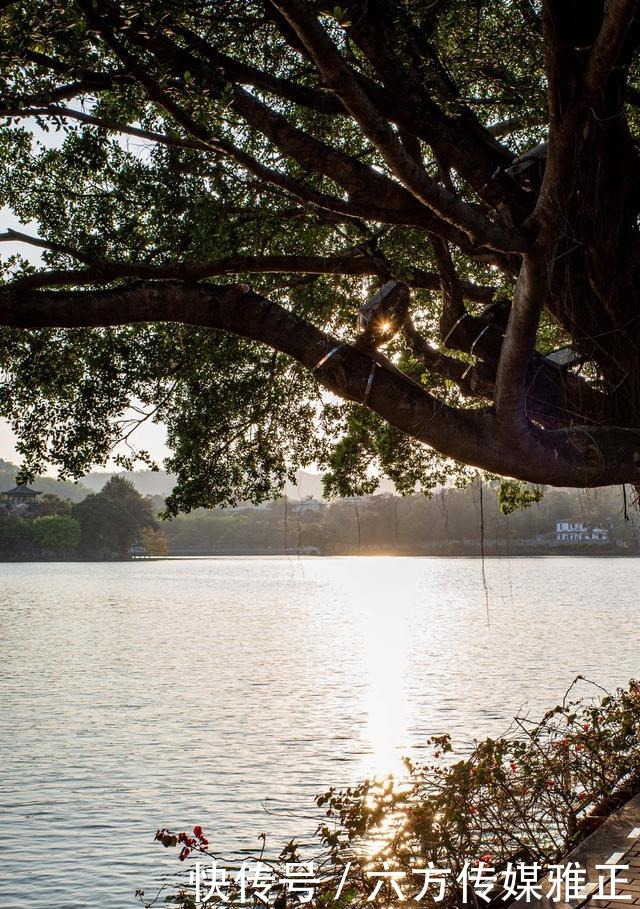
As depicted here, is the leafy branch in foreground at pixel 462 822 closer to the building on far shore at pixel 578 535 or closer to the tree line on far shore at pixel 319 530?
the tree line on far shore at pixel 319 530

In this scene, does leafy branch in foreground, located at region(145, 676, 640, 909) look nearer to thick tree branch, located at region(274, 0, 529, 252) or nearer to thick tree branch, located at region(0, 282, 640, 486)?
thick tree branch, located at region(0, 282, 640, 486)

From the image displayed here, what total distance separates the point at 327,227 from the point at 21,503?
13809 cm

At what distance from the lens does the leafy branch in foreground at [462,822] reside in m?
5.53

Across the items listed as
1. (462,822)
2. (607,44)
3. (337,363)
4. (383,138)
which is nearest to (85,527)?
(337,363)

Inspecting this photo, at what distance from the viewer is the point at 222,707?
21078 millimetres

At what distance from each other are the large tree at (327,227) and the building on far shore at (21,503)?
129211 millimetres

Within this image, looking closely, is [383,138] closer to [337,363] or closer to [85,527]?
[337,363]

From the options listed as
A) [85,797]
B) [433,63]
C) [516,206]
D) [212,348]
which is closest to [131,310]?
[516,206]

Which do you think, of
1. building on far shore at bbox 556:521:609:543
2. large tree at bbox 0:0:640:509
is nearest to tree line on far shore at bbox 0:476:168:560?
building on far shore at bbox 556:521:609:543

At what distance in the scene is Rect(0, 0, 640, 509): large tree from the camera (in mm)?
6039

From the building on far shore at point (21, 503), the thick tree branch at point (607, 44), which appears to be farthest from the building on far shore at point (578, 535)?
the thick tree branch at point (607, 44)

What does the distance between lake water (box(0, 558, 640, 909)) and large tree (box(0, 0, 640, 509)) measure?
339 cm

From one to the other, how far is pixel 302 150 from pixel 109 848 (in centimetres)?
876

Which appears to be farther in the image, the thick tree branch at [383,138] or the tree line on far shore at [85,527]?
the tree line on far shore at [85,527]
